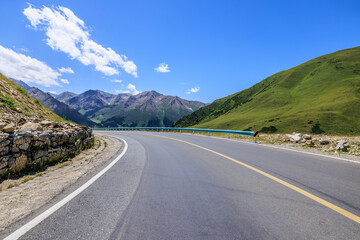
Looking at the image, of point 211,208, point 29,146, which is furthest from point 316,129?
point 29,146

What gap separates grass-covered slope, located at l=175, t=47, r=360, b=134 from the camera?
1918 inches

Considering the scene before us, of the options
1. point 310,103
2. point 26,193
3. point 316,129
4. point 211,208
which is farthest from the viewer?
point 310,103

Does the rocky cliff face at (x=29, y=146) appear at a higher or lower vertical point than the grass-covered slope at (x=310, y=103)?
lower

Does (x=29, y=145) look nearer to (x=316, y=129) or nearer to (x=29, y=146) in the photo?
(x=29, y=146)

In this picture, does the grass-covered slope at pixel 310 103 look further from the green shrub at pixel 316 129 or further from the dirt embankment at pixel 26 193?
the dirt embankment at pixel 26 193

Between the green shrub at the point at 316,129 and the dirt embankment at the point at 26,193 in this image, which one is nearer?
the dirt embankment at the point at 26,193

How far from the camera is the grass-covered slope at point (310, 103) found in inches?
1918

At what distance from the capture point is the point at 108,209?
288cm

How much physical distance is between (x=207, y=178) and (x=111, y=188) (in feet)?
7.46

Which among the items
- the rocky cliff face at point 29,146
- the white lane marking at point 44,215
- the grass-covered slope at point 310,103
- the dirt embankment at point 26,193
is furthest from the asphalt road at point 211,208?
the grass-covered slope at point 310,103

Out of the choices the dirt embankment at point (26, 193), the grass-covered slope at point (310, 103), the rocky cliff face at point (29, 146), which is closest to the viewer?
the dirt embankment at point (26, 193)

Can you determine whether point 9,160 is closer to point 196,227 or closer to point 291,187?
point 196,227

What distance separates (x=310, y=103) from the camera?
239 ft

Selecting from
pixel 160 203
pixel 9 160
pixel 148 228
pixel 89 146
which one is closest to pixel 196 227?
pixel 148 228
